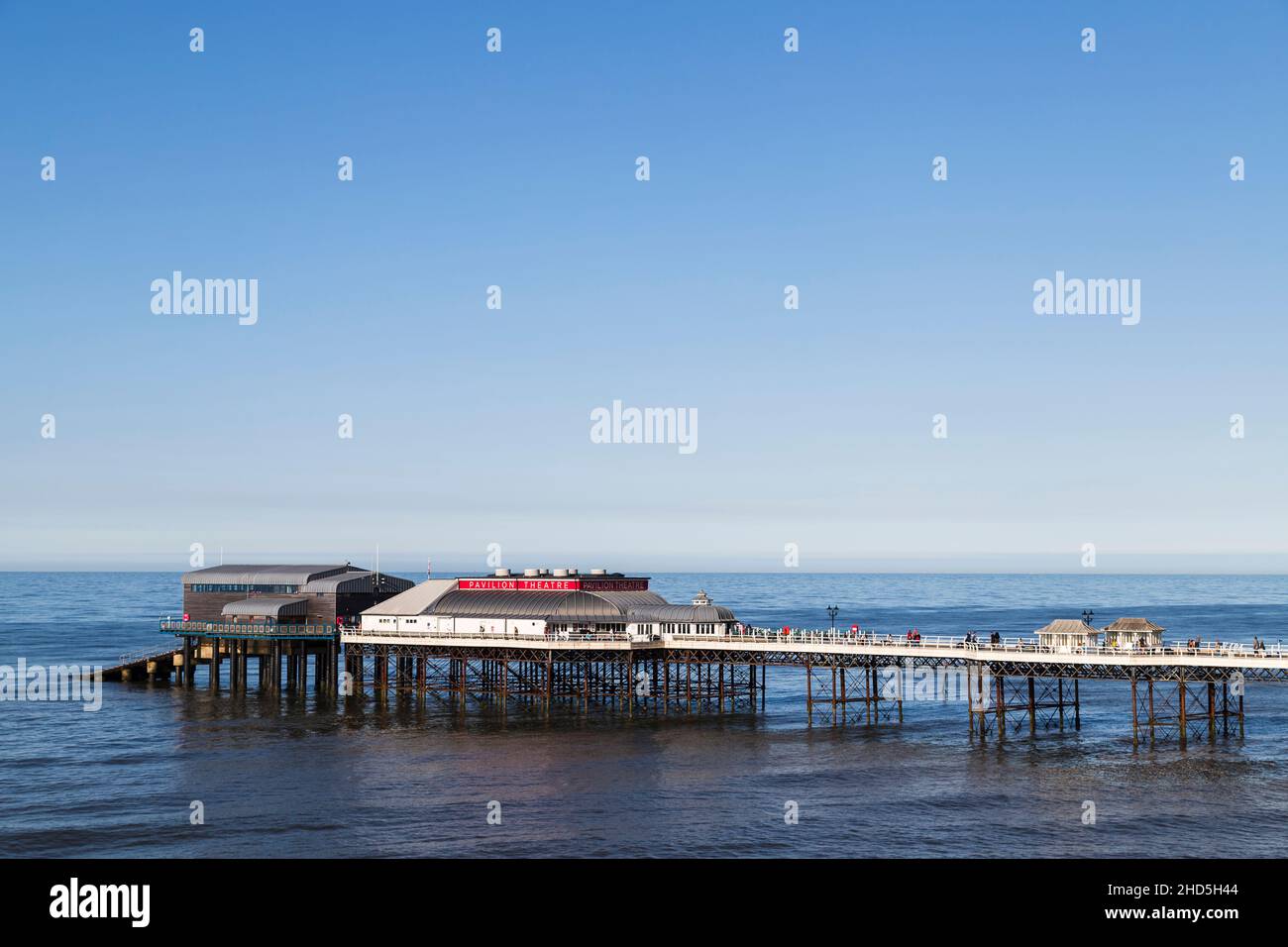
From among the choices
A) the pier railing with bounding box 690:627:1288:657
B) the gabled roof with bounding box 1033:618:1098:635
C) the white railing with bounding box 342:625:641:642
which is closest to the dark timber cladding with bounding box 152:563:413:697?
the white railing with bounding box 342:625:641:642

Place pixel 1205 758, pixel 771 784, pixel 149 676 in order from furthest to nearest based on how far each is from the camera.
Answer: pixel 149 676 < pixel 1205 758 < pixel 771 784

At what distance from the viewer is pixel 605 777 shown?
238 feet

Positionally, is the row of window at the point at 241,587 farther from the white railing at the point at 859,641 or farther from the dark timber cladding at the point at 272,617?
the white railing at the point at 859,641

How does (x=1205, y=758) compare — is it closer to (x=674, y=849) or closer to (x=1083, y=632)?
(x=1083, y=632)

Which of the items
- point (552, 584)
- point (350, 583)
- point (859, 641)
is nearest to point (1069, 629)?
point (859, 641)

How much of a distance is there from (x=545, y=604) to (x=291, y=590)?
33859 millimetres

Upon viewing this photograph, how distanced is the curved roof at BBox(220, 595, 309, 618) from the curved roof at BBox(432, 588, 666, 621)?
18.4 meters

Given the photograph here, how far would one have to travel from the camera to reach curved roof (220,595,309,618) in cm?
12056

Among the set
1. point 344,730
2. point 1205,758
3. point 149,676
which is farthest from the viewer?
point 149,676

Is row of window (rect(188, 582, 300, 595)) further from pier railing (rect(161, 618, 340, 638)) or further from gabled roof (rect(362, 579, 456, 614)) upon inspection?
gabled roof (rect(362, 579, 456, 614))

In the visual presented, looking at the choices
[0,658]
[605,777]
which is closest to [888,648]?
[605,777]

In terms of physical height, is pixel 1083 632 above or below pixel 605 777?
above

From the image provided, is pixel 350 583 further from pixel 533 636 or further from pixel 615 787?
pixel 615 787

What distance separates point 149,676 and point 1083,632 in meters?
94.0
